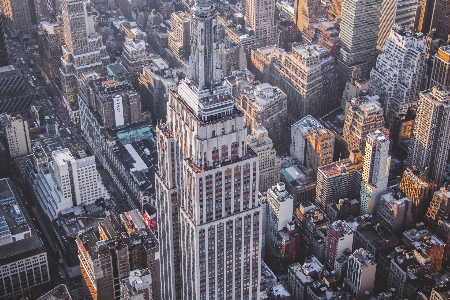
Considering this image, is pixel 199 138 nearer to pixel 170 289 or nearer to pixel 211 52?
pixel 211 52

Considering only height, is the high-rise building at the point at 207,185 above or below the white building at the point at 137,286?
above

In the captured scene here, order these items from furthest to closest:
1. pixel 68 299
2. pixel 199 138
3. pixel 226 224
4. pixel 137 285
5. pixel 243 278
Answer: pixel 68 299 < pixel 137 285 < pixel 243 278 < pixel 226 224 < pixel 199 138

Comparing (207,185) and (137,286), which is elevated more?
(207,185)

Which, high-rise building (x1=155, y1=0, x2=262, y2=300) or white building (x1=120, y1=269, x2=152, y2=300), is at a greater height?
high-rise building (x1=155, y1=0, x2=262, y2=300)

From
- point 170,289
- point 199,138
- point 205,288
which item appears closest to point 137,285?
point 170,289

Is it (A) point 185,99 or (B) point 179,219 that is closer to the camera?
(A) point 185,99

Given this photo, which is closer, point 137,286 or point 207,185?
point 207,185

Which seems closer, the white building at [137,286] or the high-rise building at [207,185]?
the high-rise building at [207,185]

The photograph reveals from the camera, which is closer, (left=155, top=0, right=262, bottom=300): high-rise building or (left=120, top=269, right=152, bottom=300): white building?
(left=155, top=0, right=262, bottom=300): high-rise building
